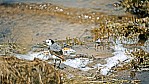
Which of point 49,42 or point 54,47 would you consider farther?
point 49,42

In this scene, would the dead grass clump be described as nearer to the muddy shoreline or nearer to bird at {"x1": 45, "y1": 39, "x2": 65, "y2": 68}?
bird at {"x1": 45, "y1": 39, "x2": 65, "y2": 68}

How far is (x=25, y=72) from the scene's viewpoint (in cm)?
403

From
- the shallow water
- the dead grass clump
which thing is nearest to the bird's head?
the shallow water

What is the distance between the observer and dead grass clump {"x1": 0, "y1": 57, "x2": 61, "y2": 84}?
3926mm

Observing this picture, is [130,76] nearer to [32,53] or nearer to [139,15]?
[32,53]

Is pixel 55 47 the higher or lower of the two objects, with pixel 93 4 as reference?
lower

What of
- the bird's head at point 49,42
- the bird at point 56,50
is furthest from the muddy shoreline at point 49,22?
the bird at point 56,50

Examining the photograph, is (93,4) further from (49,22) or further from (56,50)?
(56,50)

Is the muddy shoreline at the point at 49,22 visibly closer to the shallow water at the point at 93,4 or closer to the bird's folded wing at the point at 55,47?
the shallow water at the point at 93,4

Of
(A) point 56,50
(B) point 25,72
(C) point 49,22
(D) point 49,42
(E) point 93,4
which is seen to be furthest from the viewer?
(E) point 93,4

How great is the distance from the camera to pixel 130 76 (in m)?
4.90

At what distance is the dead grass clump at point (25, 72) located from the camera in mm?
3926

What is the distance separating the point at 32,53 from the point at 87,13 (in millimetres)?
1699

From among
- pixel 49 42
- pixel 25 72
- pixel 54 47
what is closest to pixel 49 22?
pixel 49 42
